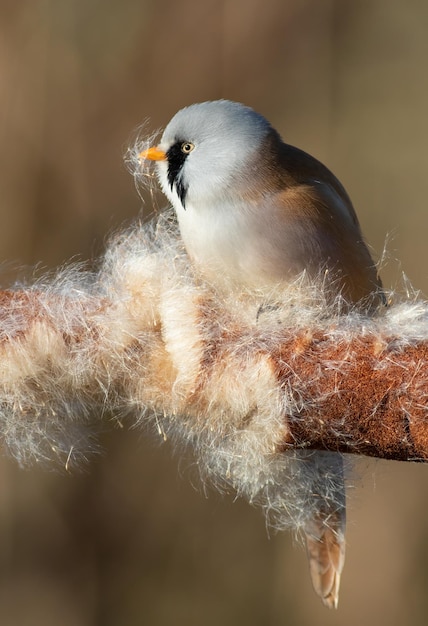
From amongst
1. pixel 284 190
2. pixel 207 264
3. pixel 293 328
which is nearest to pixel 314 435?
pixel 293 328

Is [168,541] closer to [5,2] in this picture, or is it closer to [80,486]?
[80,486]

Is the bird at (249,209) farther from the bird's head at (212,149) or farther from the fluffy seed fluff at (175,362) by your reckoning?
the fluffy seed fluff at (175,362)

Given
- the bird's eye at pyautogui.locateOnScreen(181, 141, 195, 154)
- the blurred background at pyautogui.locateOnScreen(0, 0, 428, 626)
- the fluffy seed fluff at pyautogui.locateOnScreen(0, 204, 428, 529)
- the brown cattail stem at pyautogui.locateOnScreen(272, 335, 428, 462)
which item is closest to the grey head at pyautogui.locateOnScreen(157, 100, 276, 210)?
the bird's eye at pyautogui.locateOnScreen(181, 141, 195, 154)

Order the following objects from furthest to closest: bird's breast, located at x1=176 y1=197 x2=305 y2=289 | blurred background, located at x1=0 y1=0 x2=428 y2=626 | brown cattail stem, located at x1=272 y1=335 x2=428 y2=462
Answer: blurred background, located at x1=0 y1=0 x2=428 y2=626, bird's breast, located at x1=176 y1=197 x2=305 y2=289, brown cattail stem, located at x1=272 y1=335 x2=428 y2=462

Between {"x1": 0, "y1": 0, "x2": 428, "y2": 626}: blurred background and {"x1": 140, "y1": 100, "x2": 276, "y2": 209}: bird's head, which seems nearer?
{"x1": 140, "y1": 100, "x2": 276, "y2": 209}: bird's head

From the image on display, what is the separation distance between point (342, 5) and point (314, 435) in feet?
5.88

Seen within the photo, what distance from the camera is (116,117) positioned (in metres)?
2.15

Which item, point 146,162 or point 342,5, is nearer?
point 146,162

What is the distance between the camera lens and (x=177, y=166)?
3.92 ft

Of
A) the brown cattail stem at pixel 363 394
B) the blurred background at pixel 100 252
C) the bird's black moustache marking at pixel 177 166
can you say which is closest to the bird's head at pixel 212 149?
the bird's black moustache marking at pixel 177 166

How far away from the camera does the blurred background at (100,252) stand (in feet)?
6.82

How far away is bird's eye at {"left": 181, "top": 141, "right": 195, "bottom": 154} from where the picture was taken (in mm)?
1181

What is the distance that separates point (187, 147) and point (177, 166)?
3 cm

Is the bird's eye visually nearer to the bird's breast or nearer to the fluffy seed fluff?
the bird's breast
